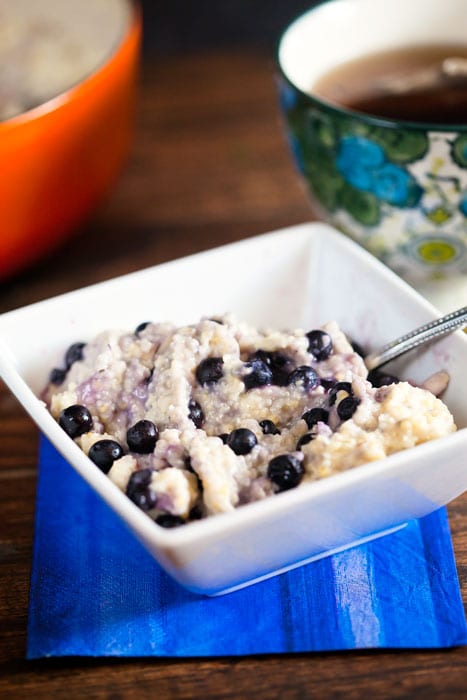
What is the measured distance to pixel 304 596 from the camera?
1.15 metres

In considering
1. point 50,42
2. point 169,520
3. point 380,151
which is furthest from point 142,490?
point 50,42

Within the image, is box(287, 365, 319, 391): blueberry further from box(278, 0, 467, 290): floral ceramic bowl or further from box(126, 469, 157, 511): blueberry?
box(278, 0, 467, 290): floral ceramic bowl

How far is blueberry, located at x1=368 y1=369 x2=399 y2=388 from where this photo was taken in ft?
4.15

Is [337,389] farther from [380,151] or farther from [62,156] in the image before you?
[62,156]

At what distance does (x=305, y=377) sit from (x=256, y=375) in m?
0.06

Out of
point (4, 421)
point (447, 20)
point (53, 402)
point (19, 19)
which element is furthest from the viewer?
point (19, 19)

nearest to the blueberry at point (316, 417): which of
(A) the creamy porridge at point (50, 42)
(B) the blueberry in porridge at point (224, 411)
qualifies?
(B) the blueberry in porridge at point (224, 411)

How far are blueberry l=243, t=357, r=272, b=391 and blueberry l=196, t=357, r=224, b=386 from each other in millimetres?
34

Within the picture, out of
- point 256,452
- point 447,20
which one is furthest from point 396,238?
point 256,452

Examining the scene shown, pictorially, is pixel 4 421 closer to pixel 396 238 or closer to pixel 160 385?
pixel 160 385

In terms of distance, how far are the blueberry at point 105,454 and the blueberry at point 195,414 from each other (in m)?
0.10

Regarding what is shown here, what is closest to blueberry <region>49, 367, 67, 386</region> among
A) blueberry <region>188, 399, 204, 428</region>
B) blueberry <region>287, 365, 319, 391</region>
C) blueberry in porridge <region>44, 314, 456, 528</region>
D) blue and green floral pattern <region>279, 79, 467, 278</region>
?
blueberry in porridge <region>44, 314, 456, 528</region>

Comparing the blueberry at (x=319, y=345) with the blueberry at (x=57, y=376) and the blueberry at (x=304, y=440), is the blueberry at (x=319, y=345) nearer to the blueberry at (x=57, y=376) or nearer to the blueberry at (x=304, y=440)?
the blueberry at (x=304, y=440)

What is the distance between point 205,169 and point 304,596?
1.18 m
